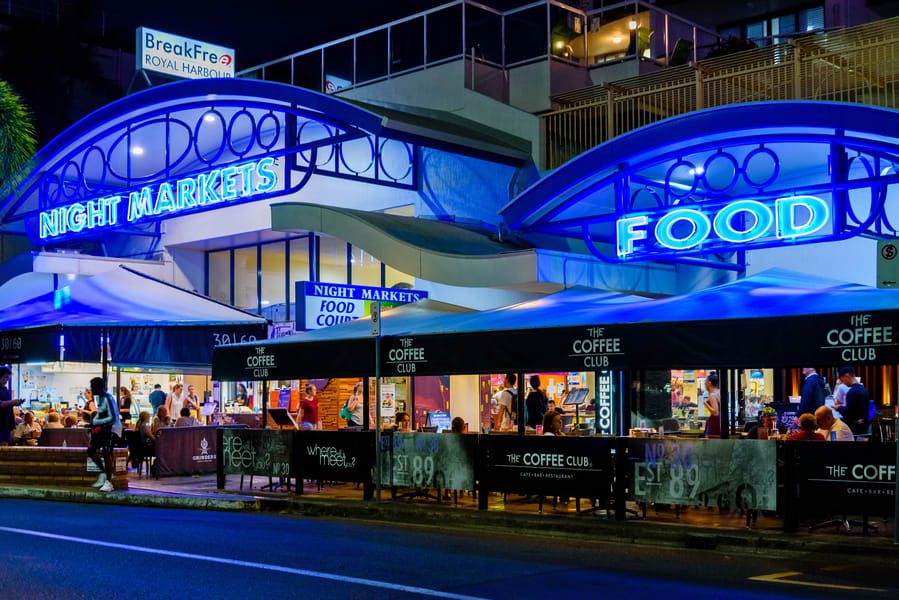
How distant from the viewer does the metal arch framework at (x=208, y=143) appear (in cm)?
2241

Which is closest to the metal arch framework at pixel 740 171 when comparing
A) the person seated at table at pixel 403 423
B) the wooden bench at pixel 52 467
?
the person seated at table at pixel 403 423

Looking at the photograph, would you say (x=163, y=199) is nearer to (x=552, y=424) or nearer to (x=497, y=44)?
(x=497, y=44)

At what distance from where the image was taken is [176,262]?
1210 inches

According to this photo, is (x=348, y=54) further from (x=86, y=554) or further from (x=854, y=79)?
(x=86, y=554)

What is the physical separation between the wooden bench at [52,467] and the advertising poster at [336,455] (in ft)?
10.3

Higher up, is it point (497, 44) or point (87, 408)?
point (497, 44)

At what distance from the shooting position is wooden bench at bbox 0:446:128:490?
1828cm

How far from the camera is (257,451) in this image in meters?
17.8

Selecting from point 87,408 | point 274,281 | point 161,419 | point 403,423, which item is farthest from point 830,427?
point 87,408

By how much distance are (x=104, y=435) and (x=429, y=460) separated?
564 cm

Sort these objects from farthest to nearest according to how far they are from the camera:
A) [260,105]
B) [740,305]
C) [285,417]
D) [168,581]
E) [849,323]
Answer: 1. [260,105]
2. [285,417]
3. [740,305]
4. [849,323]
5. [168,581]

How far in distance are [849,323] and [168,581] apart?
7327mm

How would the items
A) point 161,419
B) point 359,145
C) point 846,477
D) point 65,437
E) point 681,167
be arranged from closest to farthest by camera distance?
point 846,477 < point 681,167 < point 161,419 < point 65,437 < point 359,145

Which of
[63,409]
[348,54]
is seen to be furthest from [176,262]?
[348,54]
